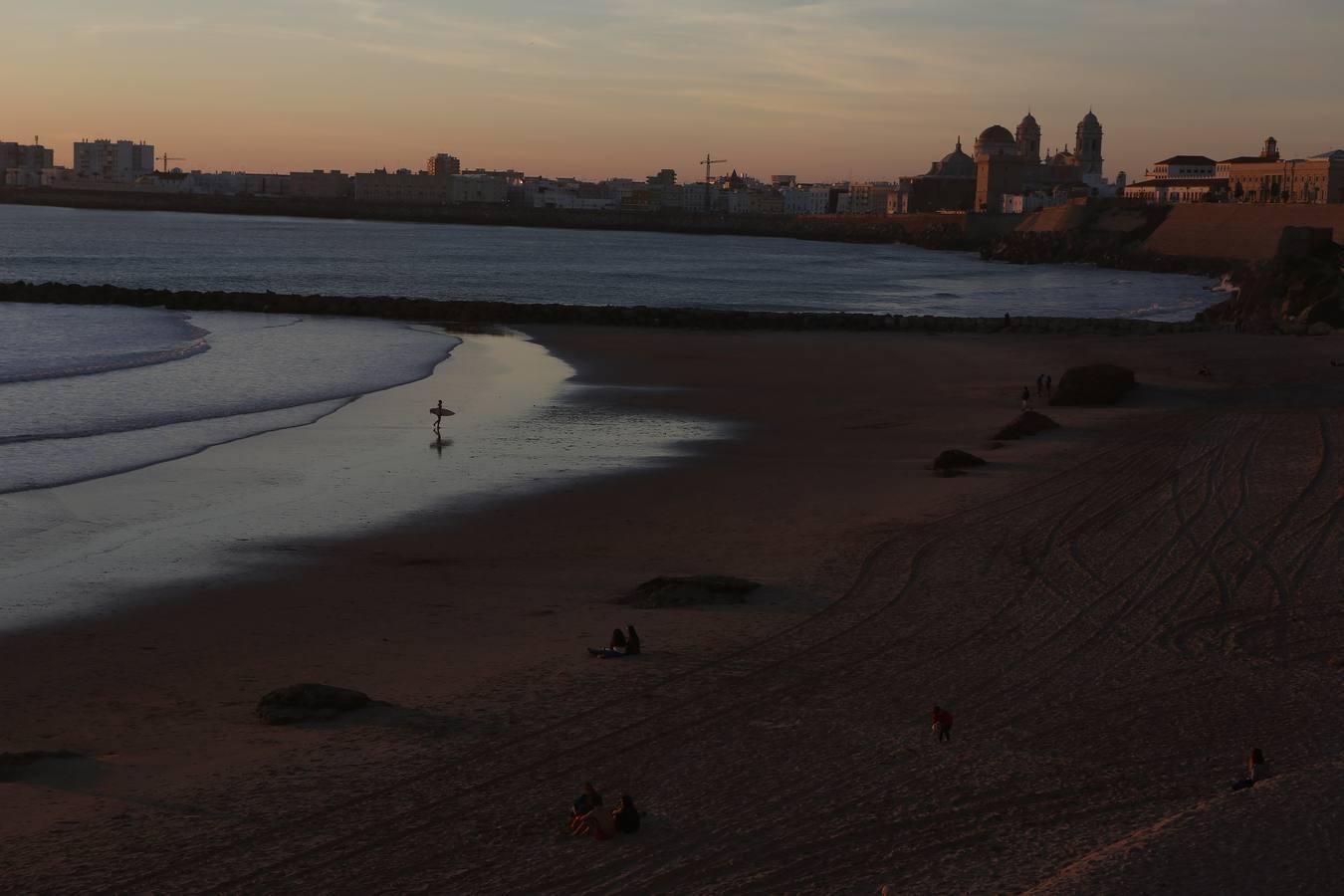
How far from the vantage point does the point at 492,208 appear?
199000 mm

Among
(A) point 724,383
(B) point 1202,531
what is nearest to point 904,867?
(B) point 1202,531

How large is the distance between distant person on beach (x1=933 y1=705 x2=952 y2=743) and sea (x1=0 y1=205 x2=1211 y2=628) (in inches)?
282

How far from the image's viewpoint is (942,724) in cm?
869

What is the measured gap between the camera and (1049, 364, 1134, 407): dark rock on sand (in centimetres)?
2373

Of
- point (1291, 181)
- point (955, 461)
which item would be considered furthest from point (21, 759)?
point (1291, 181)

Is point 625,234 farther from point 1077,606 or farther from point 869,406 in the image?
point 1077,606

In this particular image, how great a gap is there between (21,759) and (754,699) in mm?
4609

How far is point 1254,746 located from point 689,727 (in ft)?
11.4

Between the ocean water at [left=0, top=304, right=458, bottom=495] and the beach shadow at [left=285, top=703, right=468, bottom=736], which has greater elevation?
the ocean water at [left=0, top=304, right=458, bottom=495]

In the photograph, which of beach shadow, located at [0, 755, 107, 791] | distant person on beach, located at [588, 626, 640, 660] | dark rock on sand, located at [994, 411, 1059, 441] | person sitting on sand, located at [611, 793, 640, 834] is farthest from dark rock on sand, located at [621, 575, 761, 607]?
dark rock on sand, located at [994, 411, 1059, 441]

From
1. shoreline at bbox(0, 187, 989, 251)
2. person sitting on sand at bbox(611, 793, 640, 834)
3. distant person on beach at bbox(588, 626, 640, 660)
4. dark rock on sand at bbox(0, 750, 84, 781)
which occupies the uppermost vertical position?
shoreline at bbox(0, 187, 989, 251)

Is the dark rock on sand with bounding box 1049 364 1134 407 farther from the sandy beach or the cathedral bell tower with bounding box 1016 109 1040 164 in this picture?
the cathedral bell tower with bounding box 1016 109 1040 164

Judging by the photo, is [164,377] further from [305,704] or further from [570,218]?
[570,218]

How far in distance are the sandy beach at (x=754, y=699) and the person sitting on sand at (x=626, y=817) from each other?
0.21 feet
